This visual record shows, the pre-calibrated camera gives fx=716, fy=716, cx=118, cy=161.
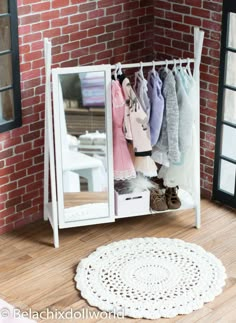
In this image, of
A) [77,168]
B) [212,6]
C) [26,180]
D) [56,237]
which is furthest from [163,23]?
[56,237]

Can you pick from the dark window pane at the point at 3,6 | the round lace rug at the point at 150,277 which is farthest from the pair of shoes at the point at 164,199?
the dark window pane at the point at 3,6

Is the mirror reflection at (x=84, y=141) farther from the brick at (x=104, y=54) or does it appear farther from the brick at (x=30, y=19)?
the brick at (x=104, y=54)

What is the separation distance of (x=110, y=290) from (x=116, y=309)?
0.59ft

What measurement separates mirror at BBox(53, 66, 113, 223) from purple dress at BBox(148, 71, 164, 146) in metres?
0.27

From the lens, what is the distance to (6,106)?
4.52 meters

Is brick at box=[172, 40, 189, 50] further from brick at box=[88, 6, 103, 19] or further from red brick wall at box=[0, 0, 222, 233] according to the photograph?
brick at box=[88, 6, 103, 19]

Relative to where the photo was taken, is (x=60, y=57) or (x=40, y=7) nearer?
(x=40, y=7)

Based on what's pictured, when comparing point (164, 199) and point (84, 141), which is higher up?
point (84, 141)

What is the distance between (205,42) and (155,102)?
730 millimetres

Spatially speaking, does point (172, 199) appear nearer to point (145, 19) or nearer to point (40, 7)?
point (145, 19)

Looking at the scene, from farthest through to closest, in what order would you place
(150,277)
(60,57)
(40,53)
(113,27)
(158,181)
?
(158,181), (113,27), (60,57), (40,53), (150,277)

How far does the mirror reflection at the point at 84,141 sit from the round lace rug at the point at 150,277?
0.35 meters

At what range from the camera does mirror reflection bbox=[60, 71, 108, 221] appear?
4.35 metres

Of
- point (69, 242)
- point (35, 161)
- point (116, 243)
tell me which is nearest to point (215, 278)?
point (116, 243)
